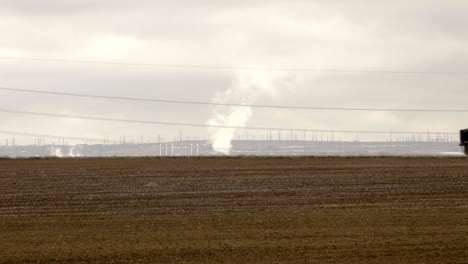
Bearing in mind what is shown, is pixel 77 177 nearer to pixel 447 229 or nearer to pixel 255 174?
pixel 255 174

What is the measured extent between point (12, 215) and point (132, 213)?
4333 millimetres

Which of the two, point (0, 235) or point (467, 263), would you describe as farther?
point (0, 235)

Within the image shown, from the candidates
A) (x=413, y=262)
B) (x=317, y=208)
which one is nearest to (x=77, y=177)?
(x=317, y=208)

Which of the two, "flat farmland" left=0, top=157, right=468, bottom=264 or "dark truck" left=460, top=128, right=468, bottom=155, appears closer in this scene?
"flat farmland" left=0, top=157, right=468, bottom=264

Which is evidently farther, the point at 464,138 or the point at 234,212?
the point at 464,138

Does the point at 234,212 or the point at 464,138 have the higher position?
the point at 464,138

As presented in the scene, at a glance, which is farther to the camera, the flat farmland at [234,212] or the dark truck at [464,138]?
the dark truck at [464,138]

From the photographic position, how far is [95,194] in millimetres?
39281

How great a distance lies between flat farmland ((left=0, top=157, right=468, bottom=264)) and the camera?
76.1ft

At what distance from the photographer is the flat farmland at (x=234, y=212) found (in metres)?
23.2

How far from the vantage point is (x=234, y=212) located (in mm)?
32281

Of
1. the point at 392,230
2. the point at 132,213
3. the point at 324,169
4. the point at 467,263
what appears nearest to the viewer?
the point at 467,263

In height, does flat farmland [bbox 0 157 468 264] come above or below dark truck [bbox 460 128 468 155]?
below

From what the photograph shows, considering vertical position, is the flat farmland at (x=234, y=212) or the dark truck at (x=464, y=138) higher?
the dark truck at (x=464, y=138)
